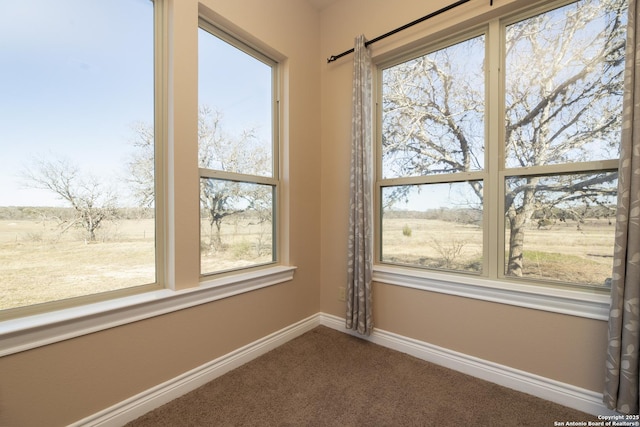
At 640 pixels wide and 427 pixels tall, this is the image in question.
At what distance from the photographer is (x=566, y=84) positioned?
163 cm

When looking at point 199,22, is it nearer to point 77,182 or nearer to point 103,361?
point 77,182

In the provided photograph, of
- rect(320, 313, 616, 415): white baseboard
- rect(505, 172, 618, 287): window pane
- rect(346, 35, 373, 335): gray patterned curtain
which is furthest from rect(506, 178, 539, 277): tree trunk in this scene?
rect(346, 35, 373, 335): gray patterned curtain

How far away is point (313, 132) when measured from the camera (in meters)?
2.54

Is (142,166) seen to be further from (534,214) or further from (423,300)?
(534,214)

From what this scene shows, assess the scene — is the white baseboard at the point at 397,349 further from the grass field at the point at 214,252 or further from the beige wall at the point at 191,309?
the grass field at the point at 214,252

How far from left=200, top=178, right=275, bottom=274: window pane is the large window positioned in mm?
1013

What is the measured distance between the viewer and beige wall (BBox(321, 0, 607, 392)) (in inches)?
61.4

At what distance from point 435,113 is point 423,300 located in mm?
1447

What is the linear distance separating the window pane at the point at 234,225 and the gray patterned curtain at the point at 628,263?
214 cm

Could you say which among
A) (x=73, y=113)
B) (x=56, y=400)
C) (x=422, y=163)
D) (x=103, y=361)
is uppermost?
(x=73, y=113)

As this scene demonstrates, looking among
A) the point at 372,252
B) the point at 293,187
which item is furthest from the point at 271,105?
the point at 372,252

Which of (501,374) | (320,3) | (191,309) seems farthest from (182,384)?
(320,3)

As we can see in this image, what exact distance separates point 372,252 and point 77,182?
1946mm

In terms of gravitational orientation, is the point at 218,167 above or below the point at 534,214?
above
